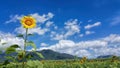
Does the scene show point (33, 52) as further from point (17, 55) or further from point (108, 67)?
point (108, 67)

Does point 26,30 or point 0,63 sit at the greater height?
point 26,30

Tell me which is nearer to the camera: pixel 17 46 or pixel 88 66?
pixel 17 46

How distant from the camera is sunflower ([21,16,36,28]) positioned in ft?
14.1

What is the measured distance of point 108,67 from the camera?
15.1 m

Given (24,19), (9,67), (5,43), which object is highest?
(24,19)

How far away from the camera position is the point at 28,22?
4387 mm

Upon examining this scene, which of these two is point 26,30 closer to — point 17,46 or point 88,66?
point 17,46

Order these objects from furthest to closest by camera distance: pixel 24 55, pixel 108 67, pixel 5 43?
pixel 108 67 < pixel 5 43 < pixel 24 55

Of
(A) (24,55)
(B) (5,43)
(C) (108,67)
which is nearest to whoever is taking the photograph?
(A) (24,55)

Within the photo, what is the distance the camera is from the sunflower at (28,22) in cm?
430

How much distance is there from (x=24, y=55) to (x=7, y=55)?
453 mm

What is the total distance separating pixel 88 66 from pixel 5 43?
11405 mm

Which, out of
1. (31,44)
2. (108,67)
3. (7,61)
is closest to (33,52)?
(31,44)

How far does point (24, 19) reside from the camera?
444 cm
